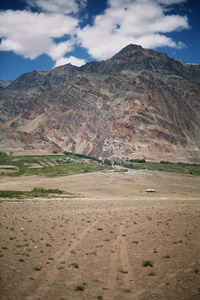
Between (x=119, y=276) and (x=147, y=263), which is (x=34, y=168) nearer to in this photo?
(x=147, y=263)

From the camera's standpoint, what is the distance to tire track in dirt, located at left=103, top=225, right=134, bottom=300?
12.2m

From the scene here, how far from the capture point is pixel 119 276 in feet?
46.8

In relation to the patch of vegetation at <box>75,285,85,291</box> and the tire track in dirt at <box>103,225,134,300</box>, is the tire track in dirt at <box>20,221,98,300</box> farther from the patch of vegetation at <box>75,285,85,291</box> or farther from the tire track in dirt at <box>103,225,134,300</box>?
the tire track in dirt at <box>103,225,134,300</box>

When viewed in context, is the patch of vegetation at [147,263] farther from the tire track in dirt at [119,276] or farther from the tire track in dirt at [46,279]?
the tire track in dirt at [46,279]

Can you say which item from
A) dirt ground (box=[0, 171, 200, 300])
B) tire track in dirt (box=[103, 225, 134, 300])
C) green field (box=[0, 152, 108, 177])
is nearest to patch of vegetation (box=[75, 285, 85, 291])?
dirt ground (box=[0, 171, 200, 300])

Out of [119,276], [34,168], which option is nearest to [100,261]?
[119,276]

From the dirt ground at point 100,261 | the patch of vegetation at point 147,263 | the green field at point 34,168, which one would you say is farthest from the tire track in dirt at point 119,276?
the green field at point 34,168

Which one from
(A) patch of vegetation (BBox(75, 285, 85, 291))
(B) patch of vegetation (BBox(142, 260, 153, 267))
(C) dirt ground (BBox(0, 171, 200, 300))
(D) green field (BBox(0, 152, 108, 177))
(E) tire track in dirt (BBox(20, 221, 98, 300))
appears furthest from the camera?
(D) green field (BBox(0, 152, 108, 177))

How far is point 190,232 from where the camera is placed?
70.4ft

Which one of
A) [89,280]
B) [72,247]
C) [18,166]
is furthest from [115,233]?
[18,166]

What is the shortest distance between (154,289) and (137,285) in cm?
101

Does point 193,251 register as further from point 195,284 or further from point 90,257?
point 90,257

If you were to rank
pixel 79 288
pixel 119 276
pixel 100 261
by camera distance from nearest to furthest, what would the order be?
1. pixel 79 288
2. pixel 119 276
3. pixel 100 261

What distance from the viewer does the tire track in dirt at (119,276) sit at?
12215 millimetres
